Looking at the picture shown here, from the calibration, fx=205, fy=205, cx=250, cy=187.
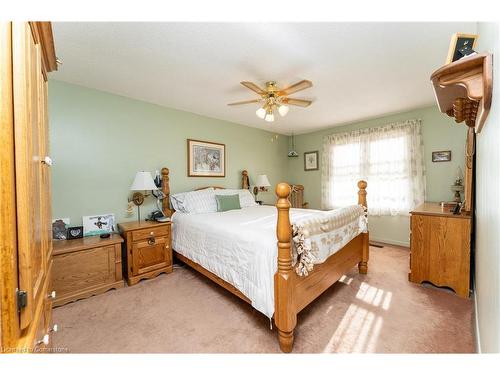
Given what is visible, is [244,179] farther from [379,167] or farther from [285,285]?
[285,285]

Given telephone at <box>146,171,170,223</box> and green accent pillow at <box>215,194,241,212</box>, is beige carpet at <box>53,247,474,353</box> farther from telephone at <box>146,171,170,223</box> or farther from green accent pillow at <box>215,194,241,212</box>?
green accent pillow at <box>215,194,241,212</box>

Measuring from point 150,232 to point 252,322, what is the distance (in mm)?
1587

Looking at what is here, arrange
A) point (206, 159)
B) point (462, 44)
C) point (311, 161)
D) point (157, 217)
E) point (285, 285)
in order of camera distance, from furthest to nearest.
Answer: point (311, 161) → point (206, 159) → point (157, 217) → point (285, 285) → point (462, 44)

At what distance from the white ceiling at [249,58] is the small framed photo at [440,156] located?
873 millimetres

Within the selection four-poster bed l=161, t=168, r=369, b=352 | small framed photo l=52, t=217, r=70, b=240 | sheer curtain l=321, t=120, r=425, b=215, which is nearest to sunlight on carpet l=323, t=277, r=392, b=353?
four-poster bed l=161, t=168, r=369, b=352

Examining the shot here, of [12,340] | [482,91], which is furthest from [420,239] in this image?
[12,340]

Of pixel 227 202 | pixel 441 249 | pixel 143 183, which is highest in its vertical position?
pixel 143 183

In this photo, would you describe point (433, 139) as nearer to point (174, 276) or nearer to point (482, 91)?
point (482, 91)

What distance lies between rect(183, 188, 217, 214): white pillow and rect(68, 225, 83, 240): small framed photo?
3.99 ft

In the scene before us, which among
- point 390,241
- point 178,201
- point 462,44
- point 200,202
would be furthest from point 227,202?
point 390,241

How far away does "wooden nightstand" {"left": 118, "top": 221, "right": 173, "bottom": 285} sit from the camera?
240 centimetres

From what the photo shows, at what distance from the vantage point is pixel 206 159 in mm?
3672

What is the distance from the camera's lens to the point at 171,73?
7.22 feet
